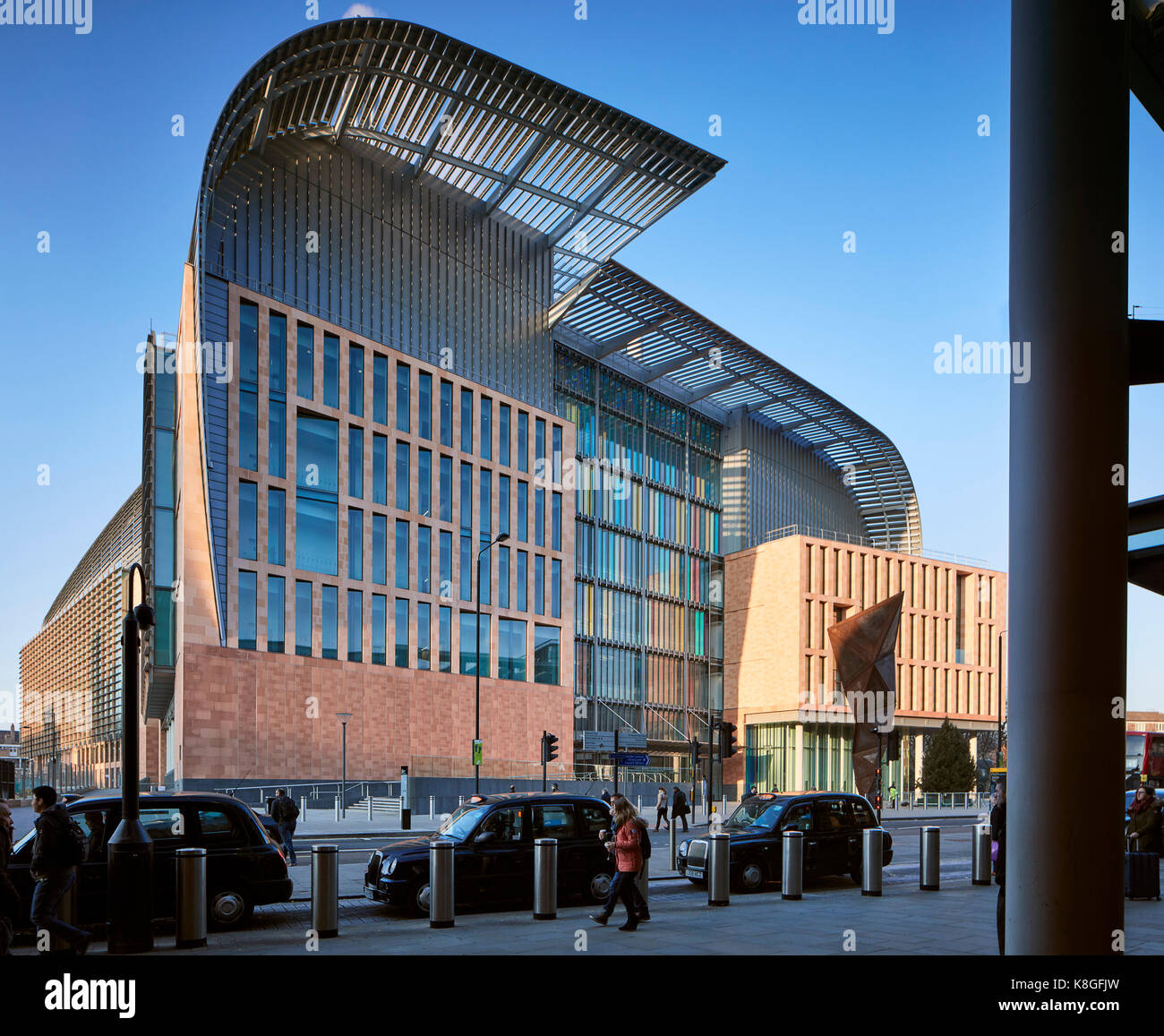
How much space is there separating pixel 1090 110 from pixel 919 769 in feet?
226

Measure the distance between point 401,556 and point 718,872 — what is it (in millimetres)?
35580

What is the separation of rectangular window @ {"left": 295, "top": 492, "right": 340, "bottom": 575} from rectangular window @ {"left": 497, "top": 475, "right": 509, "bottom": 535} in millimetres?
9862

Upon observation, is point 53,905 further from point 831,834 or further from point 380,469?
point 380,469

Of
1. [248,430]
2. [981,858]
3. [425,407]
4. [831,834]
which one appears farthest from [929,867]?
[425,407]

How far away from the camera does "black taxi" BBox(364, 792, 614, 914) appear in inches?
575

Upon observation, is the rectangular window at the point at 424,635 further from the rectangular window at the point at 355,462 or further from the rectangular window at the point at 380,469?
the rectangular window at the point at 355,462

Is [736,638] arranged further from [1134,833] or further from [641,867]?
[641,867]

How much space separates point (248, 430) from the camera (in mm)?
43469

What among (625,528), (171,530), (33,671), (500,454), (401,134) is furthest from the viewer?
(33,671)

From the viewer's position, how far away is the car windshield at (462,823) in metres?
15.3

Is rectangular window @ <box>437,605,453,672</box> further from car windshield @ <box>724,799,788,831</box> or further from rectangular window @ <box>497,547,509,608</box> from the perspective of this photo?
car windshield @ <box>724,799,788,831</box>

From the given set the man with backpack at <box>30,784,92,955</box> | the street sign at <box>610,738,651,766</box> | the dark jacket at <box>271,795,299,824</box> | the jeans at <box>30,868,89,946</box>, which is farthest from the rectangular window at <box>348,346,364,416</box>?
the jeans at <box>30,868,89,946</box>

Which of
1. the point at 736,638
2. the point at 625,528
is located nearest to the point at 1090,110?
the point at 625,528
